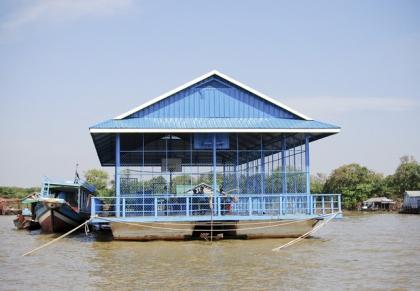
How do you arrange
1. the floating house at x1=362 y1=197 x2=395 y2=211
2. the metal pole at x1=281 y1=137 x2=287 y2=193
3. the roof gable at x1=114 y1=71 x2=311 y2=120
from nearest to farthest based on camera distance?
1. the roof gable at x1=114 y1=71 x2=311 y2=120
2. the metal pole at x1=281 y1=137 x2=287 y2=193
3. the floating house at x1=362 y1=197 x2=395 y2=211

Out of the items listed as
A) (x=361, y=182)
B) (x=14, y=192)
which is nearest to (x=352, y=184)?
(x=361, y=182)

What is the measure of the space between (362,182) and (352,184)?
4.98 feet

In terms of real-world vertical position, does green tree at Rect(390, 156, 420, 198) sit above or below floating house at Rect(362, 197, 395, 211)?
above

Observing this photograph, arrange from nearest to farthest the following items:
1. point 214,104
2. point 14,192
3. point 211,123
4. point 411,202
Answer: point 211,123 → point 214,104 → point 411,202 → point 14,192

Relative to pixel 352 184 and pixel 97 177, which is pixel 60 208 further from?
pixel 352 184

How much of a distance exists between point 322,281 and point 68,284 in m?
5.80

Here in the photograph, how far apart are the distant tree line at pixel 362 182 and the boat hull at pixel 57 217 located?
50.8 metres

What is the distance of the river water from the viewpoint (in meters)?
12.7

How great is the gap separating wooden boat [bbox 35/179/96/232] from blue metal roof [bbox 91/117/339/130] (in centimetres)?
672

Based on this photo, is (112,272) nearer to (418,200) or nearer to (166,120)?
(166,120)

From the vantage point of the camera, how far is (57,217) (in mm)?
27469

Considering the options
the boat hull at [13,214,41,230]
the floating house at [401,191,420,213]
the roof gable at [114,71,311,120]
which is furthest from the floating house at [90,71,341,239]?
the floating house at [401,191,420,213]

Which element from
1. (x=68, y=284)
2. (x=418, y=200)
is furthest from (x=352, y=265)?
(x=418, y=200)

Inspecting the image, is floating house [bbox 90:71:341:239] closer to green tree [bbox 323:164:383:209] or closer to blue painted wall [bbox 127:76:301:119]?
blue painted wall [bbox 127:76:301:119]
